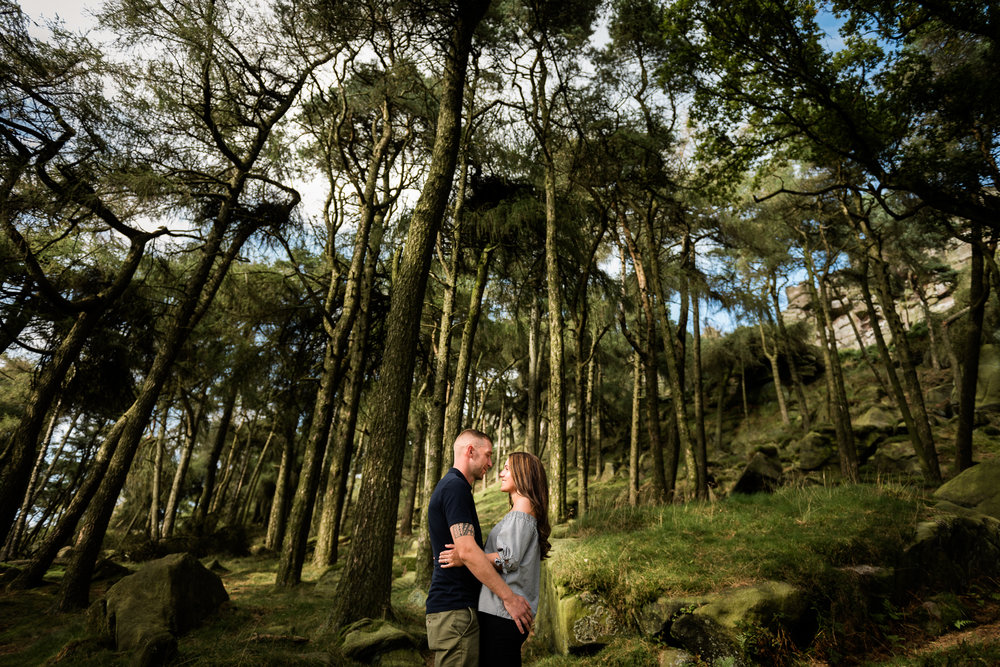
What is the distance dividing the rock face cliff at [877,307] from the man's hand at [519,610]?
18.9 metres

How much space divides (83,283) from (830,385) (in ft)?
68.6

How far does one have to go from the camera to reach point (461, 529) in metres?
2.15

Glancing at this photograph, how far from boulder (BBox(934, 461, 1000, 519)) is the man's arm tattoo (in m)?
8.25

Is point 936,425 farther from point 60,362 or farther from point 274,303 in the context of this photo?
point 60,362

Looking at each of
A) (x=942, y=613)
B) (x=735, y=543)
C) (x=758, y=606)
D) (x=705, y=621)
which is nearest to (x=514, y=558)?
(x=705, y=621)

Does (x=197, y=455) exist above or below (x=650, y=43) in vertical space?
below

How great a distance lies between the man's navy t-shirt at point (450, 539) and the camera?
2145 millimetres

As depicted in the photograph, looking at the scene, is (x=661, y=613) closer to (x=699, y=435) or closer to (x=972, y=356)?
(x=699, y=435)

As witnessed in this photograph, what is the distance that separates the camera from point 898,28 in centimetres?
664

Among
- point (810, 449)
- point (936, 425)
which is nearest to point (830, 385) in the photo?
point (810, 449)

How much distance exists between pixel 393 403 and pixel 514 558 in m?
3.52

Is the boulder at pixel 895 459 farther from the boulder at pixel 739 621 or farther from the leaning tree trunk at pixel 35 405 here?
the leaning tree trunk at pixel 35 405

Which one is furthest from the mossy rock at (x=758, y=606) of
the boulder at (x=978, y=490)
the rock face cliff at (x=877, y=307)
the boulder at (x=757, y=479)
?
the rock face cliff at (x=877, y=307)

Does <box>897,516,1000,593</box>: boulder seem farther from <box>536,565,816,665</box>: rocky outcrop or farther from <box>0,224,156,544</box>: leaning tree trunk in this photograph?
<box>0,224,156,544</box>: leaning tree trunk
